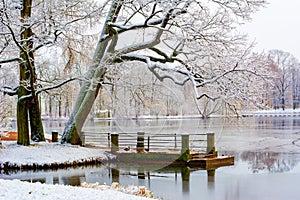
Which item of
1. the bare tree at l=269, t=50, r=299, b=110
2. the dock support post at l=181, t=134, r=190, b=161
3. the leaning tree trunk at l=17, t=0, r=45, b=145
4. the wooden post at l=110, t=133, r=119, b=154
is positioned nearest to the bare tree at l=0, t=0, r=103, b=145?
the leaning tree trunk at l=17, t=0, r=45, b=145

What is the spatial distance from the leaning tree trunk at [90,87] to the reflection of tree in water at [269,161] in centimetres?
698

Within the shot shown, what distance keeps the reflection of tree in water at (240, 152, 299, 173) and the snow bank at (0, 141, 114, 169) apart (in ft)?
19.0

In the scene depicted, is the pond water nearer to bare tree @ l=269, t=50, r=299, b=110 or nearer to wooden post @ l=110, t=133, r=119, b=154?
wooden post @ l=110, t=133, r=119, b=154

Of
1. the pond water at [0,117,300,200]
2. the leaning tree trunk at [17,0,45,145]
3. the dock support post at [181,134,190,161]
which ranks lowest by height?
the pond water at [0,117,300,200]

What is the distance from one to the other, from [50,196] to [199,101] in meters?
10.9

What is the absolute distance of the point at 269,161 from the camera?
60.7ft

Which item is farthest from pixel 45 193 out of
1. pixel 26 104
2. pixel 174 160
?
pixel 26 104

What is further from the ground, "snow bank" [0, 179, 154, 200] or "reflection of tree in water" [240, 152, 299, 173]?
"snow bank" [0, 179, 154, 200]

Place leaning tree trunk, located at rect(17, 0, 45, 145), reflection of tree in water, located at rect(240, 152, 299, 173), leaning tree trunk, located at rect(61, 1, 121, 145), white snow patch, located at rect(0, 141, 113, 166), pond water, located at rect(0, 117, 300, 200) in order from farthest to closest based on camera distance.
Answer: leaning tree trunk, located at rect(61, 1, 121, 145) < leaning tree trunk, located at rect(17, 0, 45, 145) < reflection of tree in water, located at rect(240, 152, 299, 173) < white snow patch, located at rect(0, 141, 113, 166) < pond water, located at rect(0, 117, 300, 200)

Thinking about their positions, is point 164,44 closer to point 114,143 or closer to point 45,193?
point 114,143

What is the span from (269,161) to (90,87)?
7.87m

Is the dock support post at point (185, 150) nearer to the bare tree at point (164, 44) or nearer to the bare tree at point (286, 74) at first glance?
the bare tree at point (164, 44)

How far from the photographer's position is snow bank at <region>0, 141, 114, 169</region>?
16.0 m

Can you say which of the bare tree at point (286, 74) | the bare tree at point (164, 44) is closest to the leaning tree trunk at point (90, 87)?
the bare tree at point (164, 44)
